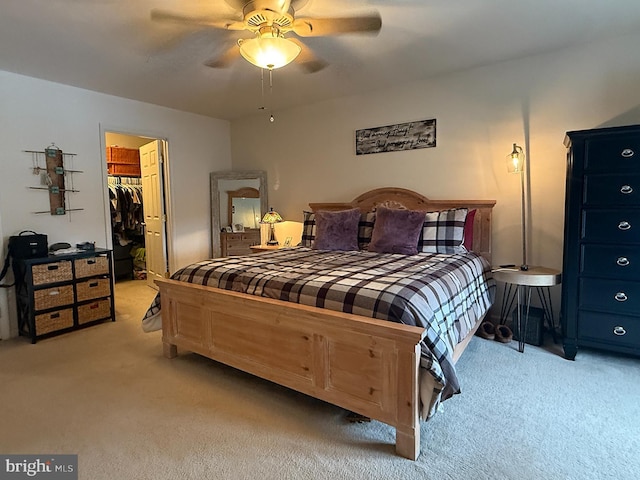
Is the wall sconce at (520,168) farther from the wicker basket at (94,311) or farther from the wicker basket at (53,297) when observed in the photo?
the wicker basket at (53,297)

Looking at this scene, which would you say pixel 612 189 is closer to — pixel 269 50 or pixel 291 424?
pixel 269 50

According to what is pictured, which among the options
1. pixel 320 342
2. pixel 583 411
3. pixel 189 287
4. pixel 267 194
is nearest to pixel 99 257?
pixel 189 287

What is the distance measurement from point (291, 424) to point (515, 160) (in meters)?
2.70

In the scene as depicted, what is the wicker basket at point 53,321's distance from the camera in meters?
3.21

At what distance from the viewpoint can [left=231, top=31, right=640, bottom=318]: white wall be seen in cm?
291

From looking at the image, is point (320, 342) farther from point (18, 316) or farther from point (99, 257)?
point (18, 316)

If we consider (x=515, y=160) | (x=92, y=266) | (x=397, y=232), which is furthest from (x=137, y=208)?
(x=515, y=160)

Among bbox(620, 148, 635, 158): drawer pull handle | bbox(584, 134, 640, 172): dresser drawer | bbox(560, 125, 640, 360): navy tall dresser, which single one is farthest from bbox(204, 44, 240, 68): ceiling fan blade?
bbox(620, 148, 635, 158): drawer pull handle

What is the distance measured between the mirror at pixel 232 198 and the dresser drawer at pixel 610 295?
12.2 ft

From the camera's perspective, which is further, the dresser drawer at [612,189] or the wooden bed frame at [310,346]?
the dresser drawer at [612,189]

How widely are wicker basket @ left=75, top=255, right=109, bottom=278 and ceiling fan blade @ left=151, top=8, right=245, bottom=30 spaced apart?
91.7 inches

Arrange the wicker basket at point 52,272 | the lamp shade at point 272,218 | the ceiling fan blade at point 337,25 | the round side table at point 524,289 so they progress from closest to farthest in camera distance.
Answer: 1. the ceiling fan blade at point 337,25
2. the round side table at point 524,289
3. the wicker basket at point 52,272
4. the lamp shade at point 272,218

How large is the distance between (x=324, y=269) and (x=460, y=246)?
1.38m

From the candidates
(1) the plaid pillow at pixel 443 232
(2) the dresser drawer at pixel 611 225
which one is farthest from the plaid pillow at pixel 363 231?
(2) the dresser drawer at pixel 611 225
